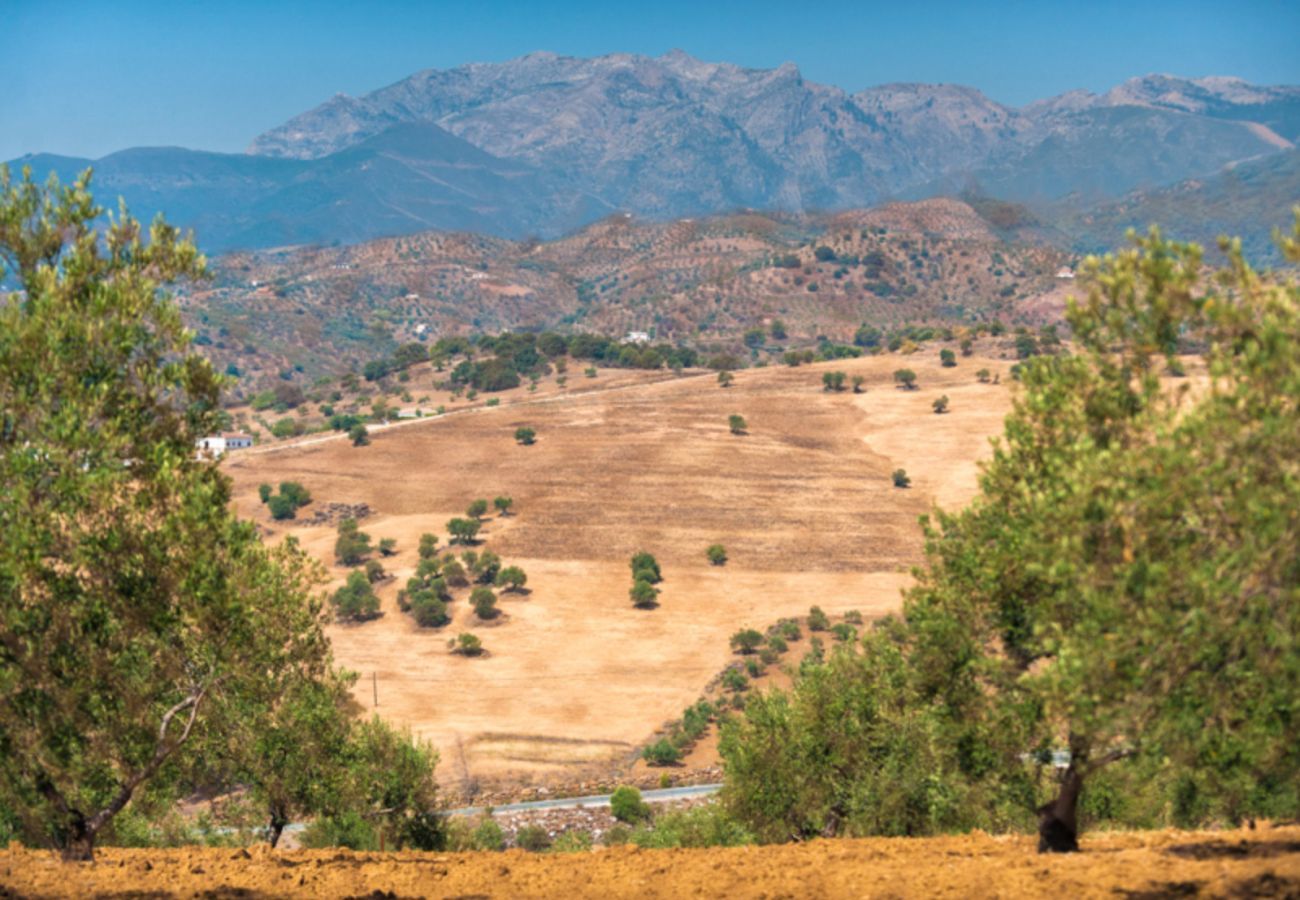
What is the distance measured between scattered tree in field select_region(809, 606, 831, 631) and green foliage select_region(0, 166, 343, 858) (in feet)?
298

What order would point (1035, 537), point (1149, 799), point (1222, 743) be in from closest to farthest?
1. point (1222, 743)
2. point (1035, 537)
3. point (1149, 799)

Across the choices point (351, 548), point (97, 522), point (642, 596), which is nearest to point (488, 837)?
point (97, 522)

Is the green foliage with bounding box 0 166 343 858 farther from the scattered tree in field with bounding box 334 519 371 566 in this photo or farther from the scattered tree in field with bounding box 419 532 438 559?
the scattered tree in field with bounding box 334 519 371 566

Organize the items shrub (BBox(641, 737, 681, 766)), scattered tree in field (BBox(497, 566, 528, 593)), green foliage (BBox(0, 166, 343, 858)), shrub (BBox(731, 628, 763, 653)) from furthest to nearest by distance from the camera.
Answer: scattered tree in field (BBox(497, 566, 528, 593)) < shrub (BBox(731, 628, 763, 653)) < shrub (BBox(641, 737, 681, 766)) < green foliage (BBox(0, 166, 343, 858))

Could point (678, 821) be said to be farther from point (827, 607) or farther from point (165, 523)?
point (827, 607)

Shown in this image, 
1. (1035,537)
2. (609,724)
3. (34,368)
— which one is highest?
(34,368)

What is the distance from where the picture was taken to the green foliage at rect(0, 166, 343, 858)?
19.7 metres

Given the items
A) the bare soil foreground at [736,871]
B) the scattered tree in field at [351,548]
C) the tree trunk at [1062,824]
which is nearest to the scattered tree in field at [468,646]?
the scattered tree in field at [351,548]

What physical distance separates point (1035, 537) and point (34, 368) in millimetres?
17469

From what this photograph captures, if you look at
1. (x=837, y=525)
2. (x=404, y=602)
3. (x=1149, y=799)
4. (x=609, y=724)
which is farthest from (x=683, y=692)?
(x=1149, y=799)

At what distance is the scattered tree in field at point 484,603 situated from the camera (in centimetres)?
11919

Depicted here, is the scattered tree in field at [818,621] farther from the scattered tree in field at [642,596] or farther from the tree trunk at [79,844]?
the tree trunk at [79,844]

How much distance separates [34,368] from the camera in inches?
807

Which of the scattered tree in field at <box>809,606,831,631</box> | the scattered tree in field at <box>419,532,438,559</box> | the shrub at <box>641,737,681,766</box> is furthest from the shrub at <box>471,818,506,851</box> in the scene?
the scattered tree in field at <box>419,532,438,559</box>
